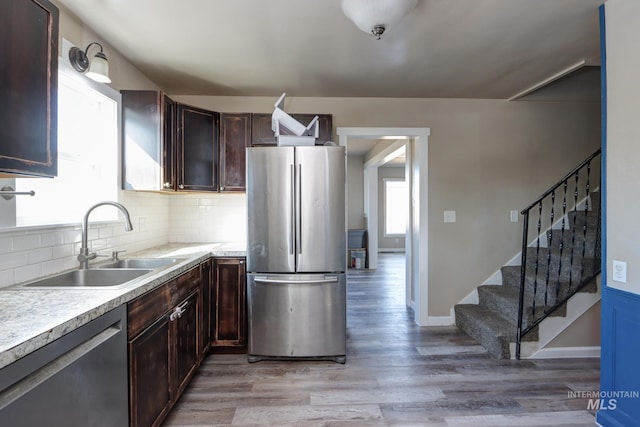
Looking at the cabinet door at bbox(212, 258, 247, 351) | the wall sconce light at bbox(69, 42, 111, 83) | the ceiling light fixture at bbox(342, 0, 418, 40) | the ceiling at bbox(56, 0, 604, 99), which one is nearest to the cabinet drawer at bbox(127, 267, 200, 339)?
the cabinet door at bbox(212, 258, 247, 351)

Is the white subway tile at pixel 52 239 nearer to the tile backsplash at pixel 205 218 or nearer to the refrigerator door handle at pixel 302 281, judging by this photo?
the refrigerator door handle at pixel 302 281

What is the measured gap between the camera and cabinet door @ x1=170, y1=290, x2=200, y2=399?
1.89 meters

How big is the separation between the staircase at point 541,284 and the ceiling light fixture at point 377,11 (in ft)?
6.51

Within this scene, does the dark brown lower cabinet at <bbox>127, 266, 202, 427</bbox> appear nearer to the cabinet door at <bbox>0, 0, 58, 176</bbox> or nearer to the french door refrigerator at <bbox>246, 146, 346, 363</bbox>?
the french door refrigerator at <bbox>246, 146, 346, 363</bbox>

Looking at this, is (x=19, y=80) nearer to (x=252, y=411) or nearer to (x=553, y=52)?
(x=252, y=411)

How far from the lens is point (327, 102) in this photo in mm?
3314

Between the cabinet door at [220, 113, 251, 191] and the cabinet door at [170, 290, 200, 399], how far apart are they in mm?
1110

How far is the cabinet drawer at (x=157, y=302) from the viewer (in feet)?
4.74

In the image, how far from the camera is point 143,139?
2.45 m

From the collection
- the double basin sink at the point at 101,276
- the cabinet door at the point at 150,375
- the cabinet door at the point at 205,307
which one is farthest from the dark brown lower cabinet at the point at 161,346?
the double basin sink at the point at 101,276

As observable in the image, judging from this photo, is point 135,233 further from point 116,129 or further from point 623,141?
point 623,141

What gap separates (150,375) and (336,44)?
8.00 feet

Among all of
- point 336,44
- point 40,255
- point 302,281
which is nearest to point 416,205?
point 302,281

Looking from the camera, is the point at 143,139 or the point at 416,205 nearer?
the point at 143,139
